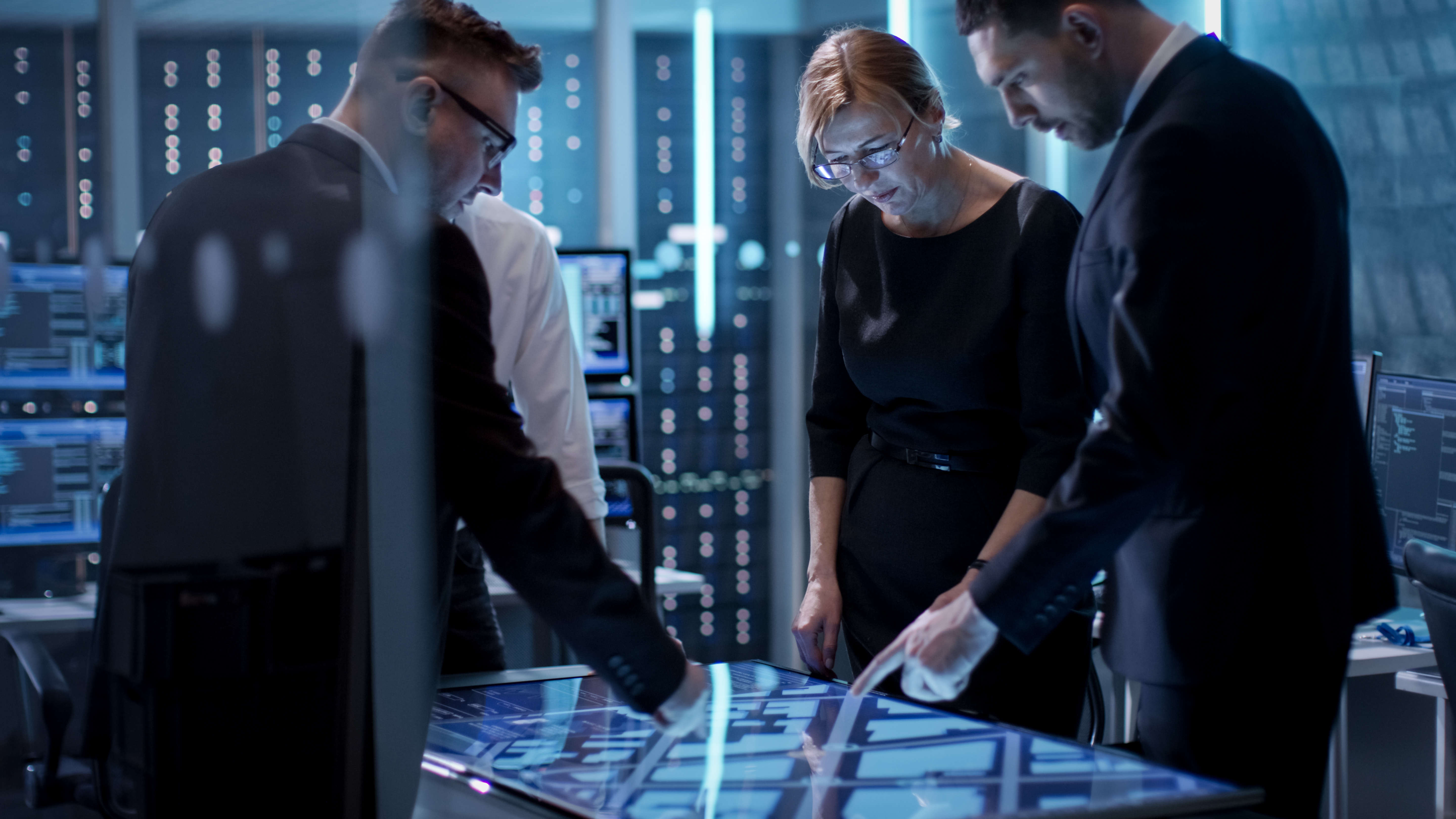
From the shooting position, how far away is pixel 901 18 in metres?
4.42

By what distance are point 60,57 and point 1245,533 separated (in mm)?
1126

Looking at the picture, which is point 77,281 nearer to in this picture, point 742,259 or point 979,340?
point 979,340

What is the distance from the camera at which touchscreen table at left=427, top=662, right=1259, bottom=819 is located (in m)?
0.97

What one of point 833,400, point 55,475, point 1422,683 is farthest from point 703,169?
point 55,475

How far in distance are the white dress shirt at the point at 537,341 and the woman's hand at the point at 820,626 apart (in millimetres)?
492

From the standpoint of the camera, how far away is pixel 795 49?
192 inches

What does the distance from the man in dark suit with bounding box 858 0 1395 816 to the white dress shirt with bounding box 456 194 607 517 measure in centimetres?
93

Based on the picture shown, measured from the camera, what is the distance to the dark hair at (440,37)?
110cm

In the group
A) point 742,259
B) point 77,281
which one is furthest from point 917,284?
point 742,259

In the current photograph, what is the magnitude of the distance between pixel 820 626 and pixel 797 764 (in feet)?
1.84

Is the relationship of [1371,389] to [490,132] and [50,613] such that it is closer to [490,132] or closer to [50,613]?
[490,132]

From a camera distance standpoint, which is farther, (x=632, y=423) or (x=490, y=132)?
(x=632, y=423)

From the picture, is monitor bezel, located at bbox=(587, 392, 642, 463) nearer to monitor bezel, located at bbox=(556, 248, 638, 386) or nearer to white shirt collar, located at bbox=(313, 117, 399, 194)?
monitor bezel, located at bbox=(556, 248, 638, 386)

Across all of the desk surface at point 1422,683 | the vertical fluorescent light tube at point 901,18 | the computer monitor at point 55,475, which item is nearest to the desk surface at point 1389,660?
the desk surface at point 1422,683
